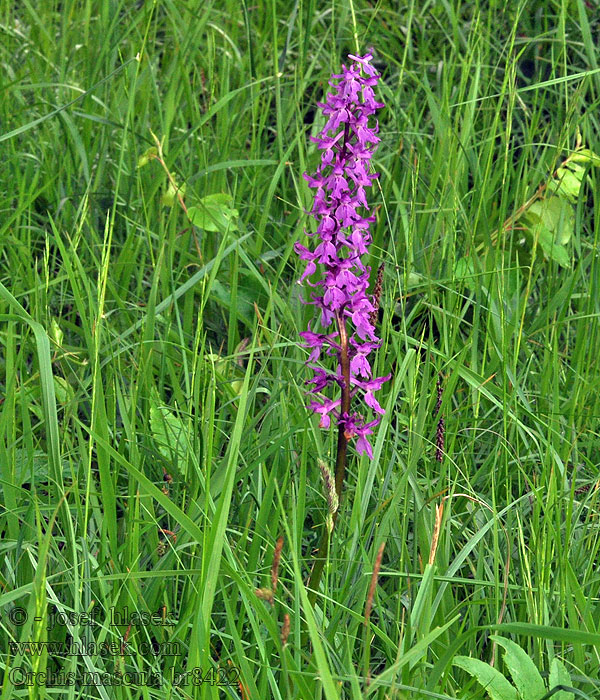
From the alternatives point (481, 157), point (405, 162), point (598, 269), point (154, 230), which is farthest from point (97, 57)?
point (598, 269)

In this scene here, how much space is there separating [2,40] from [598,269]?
9.94 feet

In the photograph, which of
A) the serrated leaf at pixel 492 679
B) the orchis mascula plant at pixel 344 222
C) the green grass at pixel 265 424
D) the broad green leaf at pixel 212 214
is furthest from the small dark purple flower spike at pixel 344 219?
the broad green leaf at pixel 212 214

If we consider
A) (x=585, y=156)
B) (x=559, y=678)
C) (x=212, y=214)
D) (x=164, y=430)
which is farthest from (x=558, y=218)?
(x=559, y=678)

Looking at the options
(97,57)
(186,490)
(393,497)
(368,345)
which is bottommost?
(186,490)

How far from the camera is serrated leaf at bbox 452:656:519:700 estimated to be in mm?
1540

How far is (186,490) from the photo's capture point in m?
2.07

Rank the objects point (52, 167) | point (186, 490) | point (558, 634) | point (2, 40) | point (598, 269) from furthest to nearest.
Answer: point (2, 40)
point (52, 167)
point (598, 269)
point (186, 490)
point (558, 634)

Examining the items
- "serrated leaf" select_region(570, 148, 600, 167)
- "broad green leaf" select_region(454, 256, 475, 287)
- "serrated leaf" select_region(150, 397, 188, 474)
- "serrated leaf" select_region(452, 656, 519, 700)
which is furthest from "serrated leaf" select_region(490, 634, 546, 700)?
"serrated leaf" select_region(570, 148, 600, 167)

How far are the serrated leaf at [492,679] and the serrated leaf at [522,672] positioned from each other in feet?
0.06

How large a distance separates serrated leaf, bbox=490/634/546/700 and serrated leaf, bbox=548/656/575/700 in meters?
0.03

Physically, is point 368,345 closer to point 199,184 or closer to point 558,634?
point 558,634

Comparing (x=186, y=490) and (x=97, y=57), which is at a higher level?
(x=97, y=57)

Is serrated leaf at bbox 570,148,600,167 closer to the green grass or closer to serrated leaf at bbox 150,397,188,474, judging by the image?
the green grass

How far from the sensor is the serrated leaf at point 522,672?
1.53 metres
